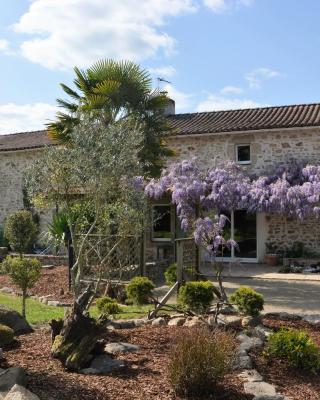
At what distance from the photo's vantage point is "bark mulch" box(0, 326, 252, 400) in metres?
4.36

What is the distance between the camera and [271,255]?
679 inches

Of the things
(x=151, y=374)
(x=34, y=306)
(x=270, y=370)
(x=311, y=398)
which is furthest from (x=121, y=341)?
(x=34, y=306)

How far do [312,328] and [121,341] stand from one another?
293cm

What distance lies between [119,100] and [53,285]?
5161 millimetres

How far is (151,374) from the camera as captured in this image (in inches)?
196

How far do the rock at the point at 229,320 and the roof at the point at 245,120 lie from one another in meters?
9.43

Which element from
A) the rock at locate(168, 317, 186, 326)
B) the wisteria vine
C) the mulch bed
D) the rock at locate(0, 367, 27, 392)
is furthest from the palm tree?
the rock at locate(0, 367, 27, 392)

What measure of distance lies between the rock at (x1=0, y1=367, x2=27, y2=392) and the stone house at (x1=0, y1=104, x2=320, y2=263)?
1210 cm

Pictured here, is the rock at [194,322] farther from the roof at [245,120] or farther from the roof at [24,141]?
the roof at [24,141]

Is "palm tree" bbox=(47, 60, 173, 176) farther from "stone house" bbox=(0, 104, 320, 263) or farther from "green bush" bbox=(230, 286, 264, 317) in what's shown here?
"green bush" bbox=(230, 286, 264, 317)

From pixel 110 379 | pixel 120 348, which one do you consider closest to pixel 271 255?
pixel 120 348

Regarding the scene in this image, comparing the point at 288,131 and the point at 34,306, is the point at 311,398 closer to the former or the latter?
the point at 34,306

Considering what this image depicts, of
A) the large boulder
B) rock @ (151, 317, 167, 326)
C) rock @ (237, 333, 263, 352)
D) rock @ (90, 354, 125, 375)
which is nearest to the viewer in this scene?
rock @ (90, 354, 125, 375)

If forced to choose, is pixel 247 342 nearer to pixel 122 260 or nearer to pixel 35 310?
pixel 35 310
